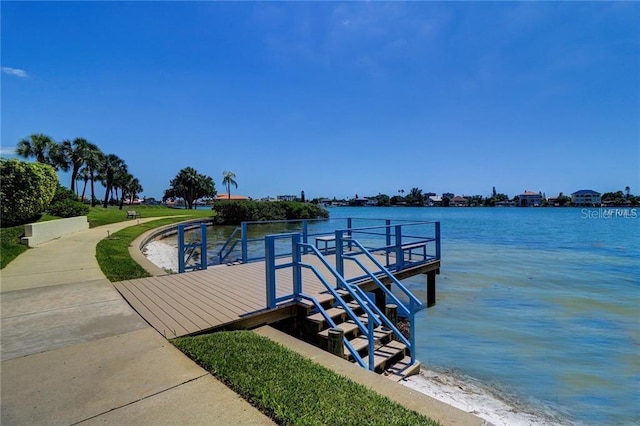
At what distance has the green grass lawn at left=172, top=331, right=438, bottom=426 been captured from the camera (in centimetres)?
256

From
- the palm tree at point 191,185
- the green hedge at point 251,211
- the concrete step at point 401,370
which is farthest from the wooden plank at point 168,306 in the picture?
the palm tree at point 191,185

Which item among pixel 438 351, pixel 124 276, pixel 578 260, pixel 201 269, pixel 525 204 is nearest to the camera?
pixel 438 351

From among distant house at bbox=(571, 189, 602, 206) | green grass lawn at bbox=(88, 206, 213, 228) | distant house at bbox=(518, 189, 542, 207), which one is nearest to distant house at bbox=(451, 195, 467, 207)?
distant house at bbox=(518, 189, 542, 207)

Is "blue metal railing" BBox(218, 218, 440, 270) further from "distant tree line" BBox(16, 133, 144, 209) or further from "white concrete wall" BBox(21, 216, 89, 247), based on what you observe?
"distant tree line" BBox(16, 133, 144, 209)

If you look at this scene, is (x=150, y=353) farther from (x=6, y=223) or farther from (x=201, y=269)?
(x=6, y=223)

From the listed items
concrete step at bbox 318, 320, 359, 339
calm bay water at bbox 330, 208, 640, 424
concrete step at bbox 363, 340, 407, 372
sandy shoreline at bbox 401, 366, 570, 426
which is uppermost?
concrete step at bbox 318, 320, 359, 339

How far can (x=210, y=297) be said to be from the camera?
5980 millimetres

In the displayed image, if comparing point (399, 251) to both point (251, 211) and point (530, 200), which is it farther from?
point (530, 200)

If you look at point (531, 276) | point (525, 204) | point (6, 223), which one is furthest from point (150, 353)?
point (525, 204)

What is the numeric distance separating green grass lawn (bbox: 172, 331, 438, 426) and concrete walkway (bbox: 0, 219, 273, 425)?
13 centimetres

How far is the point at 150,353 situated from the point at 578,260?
915 inches

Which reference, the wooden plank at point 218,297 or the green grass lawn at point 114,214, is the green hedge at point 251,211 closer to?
the green grass lawn at point 114,214

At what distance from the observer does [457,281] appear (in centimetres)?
1367

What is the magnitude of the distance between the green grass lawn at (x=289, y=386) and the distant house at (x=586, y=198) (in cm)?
16109
